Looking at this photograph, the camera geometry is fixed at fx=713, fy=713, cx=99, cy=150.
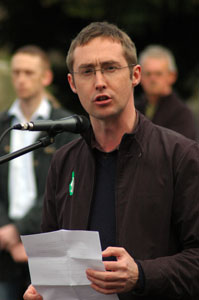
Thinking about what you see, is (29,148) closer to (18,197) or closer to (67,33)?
(18,197)

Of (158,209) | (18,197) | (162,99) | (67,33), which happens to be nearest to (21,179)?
(18,197)

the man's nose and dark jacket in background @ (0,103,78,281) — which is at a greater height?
the man's nose

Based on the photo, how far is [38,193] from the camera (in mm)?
5930

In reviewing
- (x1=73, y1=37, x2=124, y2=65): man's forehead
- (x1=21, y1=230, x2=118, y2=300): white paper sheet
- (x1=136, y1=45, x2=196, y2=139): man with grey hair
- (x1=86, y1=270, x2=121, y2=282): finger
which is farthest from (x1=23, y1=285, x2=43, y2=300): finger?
(x1=136, y1=45, x2=196, y2=139): man with grey hair

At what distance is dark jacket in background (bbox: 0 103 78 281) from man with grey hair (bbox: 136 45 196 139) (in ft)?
4.13

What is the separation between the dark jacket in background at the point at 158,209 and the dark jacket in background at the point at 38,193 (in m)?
2.36

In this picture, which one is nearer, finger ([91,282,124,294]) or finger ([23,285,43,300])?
finger ([91,282,124,294])

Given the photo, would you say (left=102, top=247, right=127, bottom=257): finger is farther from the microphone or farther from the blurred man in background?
the blurred man in background

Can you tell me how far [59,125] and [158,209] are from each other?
608 millimetres

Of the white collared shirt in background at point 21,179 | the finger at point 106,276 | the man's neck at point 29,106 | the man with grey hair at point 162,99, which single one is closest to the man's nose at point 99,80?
the finger at point 106,276

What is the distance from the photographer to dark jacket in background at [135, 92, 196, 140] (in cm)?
666

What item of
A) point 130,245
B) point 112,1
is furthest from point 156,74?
point 130,245

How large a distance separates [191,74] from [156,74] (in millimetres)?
3054

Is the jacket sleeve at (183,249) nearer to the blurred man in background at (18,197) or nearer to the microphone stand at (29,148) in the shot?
the microphone stand at (29,148)
